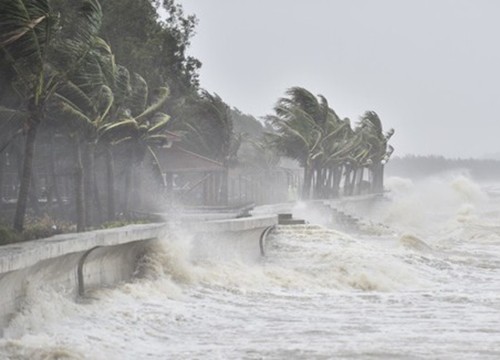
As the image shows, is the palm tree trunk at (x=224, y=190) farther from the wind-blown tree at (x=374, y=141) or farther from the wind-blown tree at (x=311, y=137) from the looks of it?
the wind-blown tree at (x=374, y=141)

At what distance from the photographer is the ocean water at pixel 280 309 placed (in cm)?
1390

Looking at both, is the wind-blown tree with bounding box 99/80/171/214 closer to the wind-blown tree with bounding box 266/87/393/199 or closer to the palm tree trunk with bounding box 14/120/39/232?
the palm tree trunk with bounding box 14/120/39/232

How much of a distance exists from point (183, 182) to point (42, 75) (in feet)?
109

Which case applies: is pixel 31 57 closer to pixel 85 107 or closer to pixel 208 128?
pixel 85 107

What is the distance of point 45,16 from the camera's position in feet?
62.7

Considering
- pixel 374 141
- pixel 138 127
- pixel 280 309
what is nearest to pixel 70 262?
pixel 280 309

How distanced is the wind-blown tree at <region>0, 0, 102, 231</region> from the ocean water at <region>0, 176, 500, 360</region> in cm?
319

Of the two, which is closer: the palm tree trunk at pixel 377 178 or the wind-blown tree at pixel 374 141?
the wind-blown tree at pixel 374 141

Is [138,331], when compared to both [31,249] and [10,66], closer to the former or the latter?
[31,249]

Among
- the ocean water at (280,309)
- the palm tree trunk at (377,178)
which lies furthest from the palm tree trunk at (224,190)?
the palm tree trunk at (377,178)

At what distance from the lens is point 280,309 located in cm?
1831

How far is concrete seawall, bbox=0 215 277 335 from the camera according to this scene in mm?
14414

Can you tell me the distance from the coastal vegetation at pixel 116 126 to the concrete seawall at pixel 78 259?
4.21ft

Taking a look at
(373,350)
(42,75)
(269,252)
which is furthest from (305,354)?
(269,252)
